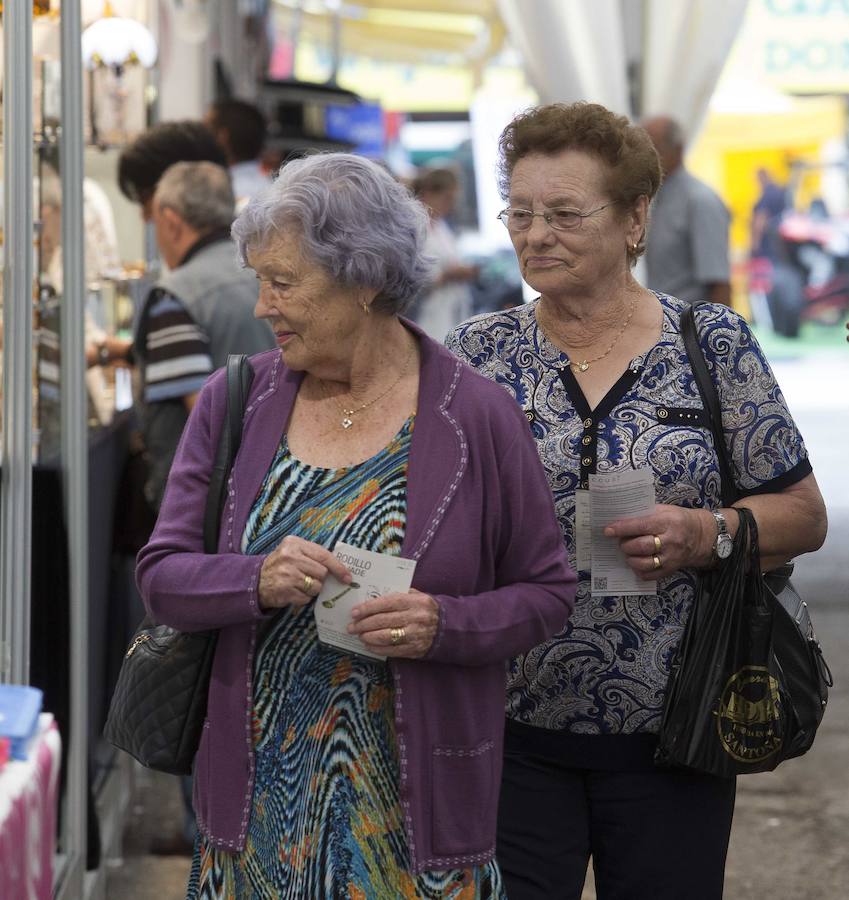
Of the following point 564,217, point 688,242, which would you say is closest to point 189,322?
point 564,217

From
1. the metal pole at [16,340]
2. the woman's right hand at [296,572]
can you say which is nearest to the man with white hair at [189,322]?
the metal pole at [16,340]

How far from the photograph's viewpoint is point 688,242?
24.6 ft

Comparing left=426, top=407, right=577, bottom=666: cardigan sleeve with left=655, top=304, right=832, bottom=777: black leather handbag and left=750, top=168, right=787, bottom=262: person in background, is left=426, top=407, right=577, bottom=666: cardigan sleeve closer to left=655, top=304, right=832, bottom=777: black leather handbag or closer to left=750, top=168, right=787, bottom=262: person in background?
left=655, top=304, right=832, bottom=777: black leather handbag

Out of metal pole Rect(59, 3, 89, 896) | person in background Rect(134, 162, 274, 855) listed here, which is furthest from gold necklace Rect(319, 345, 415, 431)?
person in background Rect(134, 162, 274, 855)

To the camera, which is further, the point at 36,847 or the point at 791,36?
the point at 791,36

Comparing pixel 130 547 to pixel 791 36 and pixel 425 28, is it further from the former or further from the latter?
pixel 425 28

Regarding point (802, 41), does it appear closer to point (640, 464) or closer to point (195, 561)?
point (640, 464)

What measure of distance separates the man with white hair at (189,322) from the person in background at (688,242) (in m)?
3.01

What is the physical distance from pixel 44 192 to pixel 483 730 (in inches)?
85.0

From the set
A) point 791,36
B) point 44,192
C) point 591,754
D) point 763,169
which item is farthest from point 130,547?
point 763,169

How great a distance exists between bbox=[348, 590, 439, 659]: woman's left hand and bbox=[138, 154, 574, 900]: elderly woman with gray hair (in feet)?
0.17

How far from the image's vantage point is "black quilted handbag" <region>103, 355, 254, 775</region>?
239 centimetres

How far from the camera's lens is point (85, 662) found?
414cm

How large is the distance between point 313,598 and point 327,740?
0.22 metres
